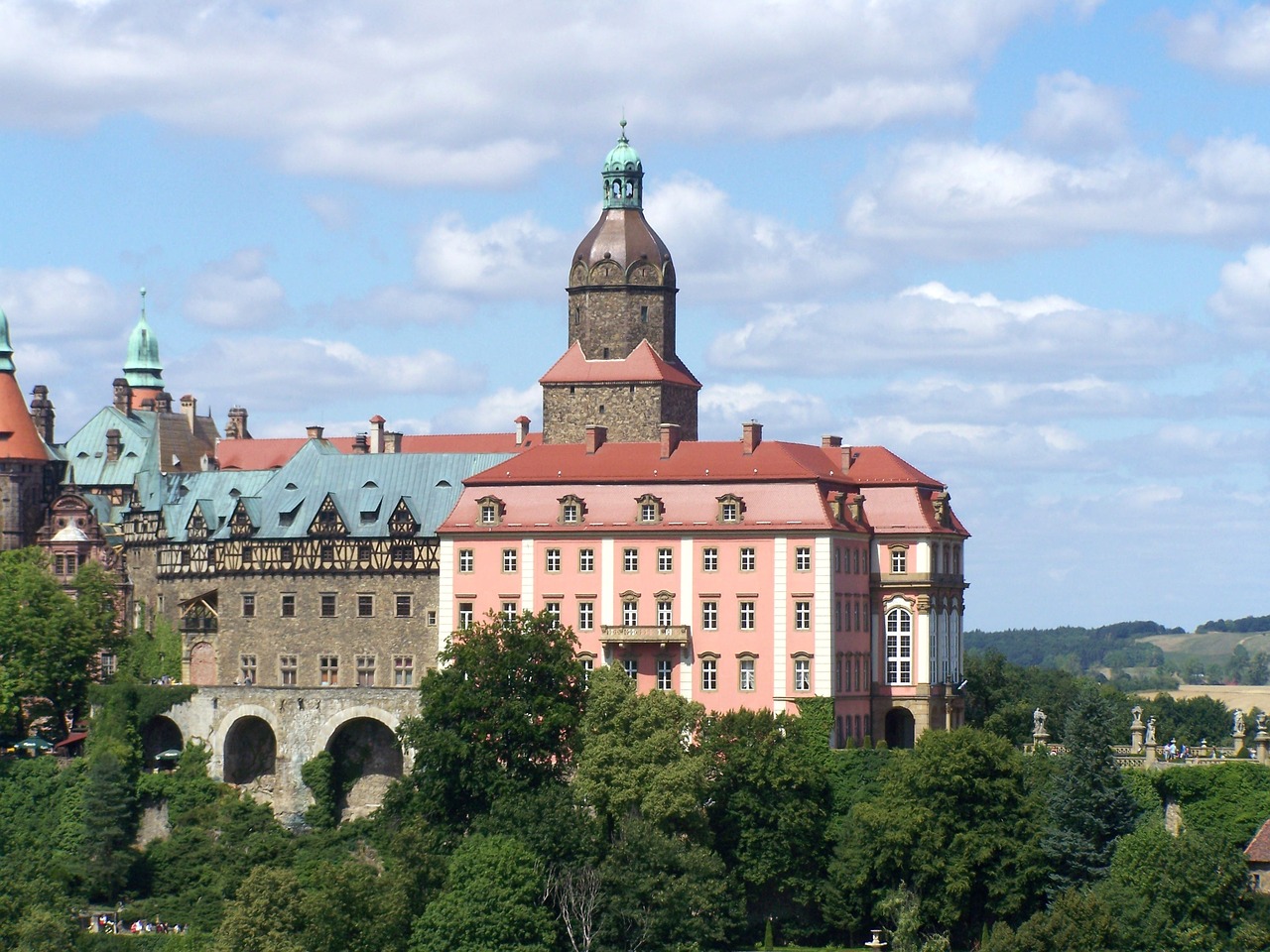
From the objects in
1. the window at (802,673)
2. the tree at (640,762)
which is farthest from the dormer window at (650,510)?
the tree at (640,762)

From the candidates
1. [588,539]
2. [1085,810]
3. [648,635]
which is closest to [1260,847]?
[1085,810]

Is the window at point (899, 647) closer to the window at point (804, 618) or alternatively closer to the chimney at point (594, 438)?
the window at point (804, 618)

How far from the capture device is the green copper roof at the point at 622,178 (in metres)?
110

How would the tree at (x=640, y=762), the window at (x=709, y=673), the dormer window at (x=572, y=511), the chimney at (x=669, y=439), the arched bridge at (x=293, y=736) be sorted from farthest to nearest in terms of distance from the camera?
the chimney at (x=669, y=439), the arched bridge at (x=293, y=736), the dormer window at (x=572, y=511), the window at (x=709, y=673), the tree at (x=640, y=762)

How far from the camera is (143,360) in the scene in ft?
486

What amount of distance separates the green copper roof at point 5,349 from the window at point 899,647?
149 ft

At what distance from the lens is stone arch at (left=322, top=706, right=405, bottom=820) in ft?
336

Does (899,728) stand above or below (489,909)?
above

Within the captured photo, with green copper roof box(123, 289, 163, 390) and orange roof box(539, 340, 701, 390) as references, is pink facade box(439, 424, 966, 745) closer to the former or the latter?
orange roof box(539, 340, 701, 390)

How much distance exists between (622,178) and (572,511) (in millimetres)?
16222

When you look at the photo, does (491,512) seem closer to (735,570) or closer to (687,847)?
(735,570)

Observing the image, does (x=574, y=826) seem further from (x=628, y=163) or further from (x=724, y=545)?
(x=628, y=163)

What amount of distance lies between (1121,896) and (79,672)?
4644cm

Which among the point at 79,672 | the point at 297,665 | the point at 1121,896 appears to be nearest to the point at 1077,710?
the point at 1121,896
